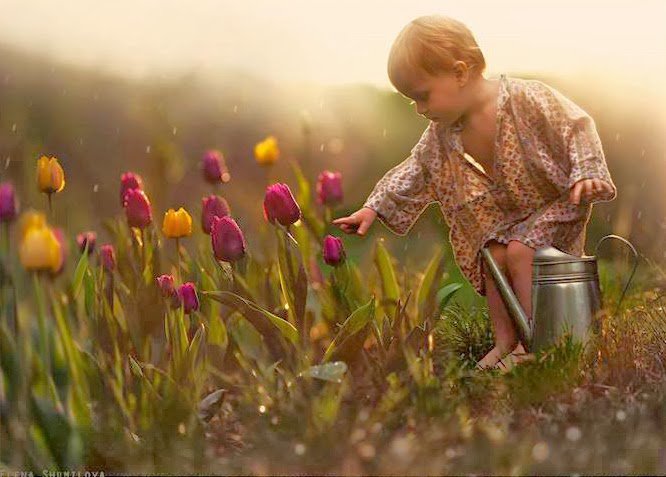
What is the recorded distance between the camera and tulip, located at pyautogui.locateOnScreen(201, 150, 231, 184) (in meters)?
2.77

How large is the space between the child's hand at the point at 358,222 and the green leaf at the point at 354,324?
1.24 ft

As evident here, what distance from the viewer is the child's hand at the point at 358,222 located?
267cm

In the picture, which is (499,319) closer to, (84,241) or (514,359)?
→ (514,359)

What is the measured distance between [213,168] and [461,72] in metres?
0.75

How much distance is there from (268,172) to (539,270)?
0.94 metres

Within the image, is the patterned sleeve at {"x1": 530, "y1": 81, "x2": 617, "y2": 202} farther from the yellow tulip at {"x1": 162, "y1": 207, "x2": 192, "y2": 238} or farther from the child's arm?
the yellow tulip at {"x1": 162, "y1": 207, "x2": 192, "y2": 238}

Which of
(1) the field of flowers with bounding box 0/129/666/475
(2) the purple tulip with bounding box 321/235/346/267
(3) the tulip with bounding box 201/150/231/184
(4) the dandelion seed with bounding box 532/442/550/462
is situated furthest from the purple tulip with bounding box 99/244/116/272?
(4) the dandelion seed with bounding box 532/442/550/462

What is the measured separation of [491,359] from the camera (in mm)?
2682

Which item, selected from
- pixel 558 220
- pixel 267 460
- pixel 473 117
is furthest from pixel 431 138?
pixel 267 460

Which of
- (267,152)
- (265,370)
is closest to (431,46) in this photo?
(267,152)

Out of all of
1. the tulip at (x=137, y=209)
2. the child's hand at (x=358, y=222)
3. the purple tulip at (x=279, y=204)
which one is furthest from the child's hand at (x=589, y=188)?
the tulip at (x=137, y=209)

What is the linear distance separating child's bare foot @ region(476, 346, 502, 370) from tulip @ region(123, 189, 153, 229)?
98 centimetres

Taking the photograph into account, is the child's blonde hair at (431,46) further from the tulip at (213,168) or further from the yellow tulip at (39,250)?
the yellow tulip at (39,250)

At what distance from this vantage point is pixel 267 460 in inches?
80.6
